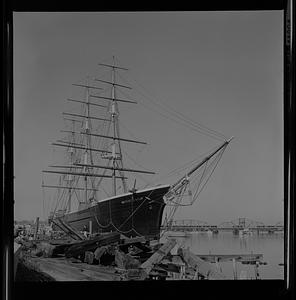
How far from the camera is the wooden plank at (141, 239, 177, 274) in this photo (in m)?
2.46

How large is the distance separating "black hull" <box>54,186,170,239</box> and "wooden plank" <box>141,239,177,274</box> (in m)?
0.06

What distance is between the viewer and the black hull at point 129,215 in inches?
97.7

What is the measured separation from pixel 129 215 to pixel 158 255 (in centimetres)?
21

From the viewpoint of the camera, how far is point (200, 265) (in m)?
2.46

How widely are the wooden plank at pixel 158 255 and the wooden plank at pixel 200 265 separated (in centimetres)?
4

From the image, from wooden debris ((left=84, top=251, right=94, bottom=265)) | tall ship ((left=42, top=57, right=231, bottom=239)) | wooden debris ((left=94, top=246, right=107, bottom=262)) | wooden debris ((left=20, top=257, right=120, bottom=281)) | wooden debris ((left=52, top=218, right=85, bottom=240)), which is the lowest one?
wooden debris ((left=20, top=257, right=120, bottom=281))

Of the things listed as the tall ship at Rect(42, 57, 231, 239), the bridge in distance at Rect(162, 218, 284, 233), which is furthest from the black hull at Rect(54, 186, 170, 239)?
the bridge in distance at Rect(162, 218, 284, 233)

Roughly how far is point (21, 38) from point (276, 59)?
1057mm

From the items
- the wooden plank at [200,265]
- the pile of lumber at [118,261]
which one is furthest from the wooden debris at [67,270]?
the wooden plank at [200,265]

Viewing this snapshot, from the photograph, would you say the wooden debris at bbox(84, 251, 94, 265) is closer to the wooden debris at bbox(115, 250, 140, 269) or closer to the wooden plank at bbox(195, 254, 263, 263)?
the wooden debris at bbox(115, 250, 140, 269)

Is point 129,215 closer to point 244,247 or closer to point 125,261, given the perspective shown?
point 125,261

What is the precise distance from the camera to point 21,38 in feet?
7.93

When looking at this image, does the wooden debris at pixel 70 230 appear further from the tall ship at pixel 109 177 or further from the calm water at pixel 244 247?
the calm water at pixel 244 247
